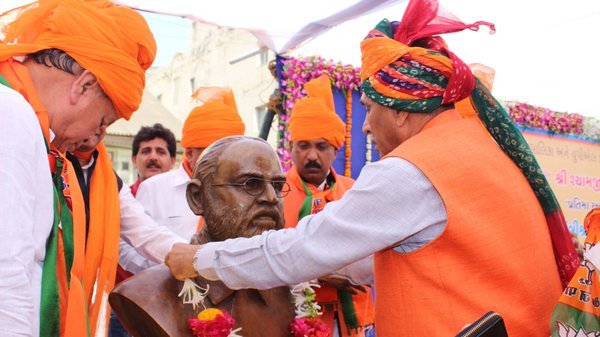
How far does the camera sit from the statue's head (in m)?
2.51

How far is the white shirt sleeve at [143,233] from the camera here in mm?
2908

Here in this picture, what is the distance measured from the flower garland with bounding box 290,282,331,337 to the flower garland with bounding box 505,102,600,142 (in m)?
5.98

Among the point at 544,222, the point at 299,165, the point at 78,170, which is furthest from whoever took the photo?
the point at 299,165

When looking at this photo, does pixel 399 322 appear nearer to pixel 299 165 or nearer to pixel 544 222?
pixel 544 222

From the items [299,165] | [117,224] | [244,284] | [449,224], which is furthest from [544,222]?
[299,165]

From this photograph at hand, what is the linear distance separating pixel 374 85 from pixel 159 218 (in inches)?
104

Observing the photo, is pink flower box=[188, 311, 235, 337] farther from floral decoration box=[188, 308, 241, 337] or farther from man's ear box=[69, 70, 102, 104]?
man's ear box=[69, 70, 102, 104]

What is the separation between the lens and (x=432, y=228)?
6.66ft

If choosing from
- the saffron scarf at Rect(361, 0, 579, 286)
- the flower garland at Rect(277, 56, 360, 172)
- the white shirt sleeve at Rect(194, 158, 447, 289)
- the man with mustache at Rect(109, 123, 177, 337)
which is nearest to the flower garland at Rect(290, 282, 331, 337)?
the white shirt sleeve at Rect(194, 158, 447, 289)

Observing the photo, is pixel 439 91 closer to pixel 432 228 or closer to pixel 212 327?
pixel 432 228

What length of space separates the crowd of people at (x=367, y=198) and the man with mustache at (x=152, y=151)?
3.11m

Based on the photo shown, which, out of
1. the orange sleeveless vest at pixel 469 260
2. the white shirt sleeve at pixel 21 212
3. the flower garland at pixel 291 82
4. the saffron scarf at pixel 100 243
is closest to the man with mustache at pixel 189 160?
the flower garland at pixel 291 82

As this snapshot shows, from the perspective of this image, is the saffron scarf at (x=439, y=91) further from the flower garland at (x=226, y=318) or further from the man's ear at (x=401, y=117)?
the flower garland at (x=226, y=318)

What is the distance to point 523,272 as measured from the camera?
2043 mm
